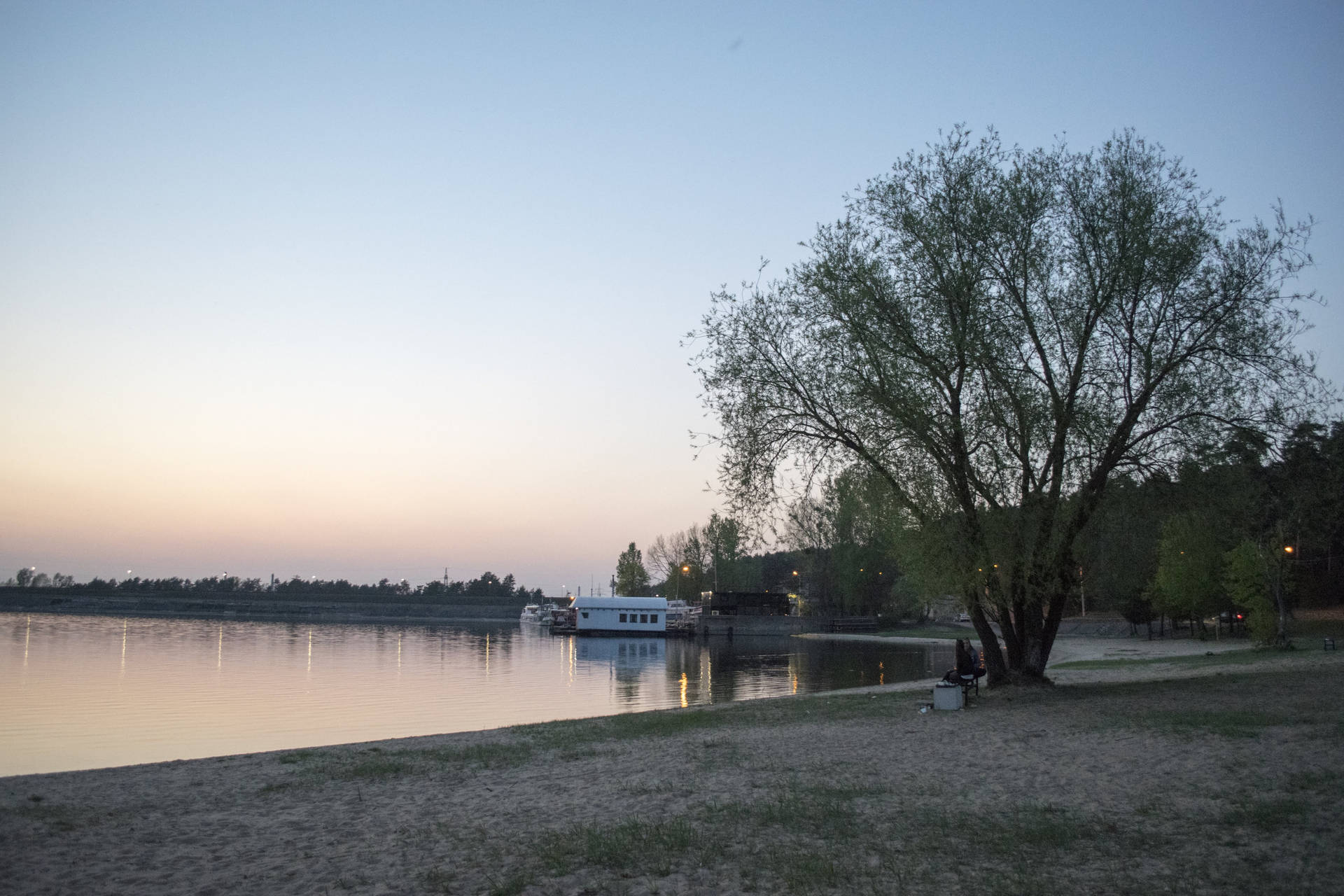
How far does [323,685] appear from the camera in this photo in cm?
3947

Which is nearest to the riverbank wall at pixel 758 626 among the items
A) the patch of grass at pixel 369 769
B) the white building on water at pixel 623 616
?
the white building on water at pixel 623 616

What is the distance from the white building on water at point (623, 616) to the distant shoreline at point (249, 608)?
52815mm

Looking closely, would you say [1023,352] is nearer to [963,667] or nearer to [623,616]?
[963,667]

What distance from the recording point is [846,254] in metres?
20.5

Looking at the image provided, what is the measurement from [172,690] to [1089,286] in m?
37.0

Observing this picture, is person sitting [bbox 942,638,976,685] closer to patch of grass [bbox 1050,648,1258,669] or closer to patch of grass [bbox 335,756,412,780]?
patch of grass [bbox 335,756,412,780]

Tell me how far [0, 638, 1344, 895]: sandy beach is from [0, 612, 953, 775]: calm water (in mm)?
9007

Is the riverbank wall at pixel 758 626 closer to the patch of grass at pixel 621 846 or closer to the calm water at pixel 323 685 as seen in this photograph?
the calm water at pixel 323 685

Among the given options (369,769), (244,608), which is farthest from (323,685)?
(244,608)

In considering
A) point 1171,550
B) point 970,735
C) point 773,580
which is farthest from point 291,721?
point 773,580

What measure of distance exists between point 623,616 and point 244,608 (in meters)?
85.3

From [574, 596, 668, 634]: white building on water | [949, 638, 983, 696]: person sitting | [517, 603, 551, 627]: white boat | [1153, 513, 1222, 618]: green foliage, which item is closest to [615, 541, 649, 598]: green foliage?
[517, 603, 551, 627]: white boat

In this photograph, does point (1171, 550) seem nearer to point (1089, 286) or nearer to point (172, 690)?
point (1089, 286)

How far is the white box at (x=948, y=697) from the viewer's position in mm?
18703
